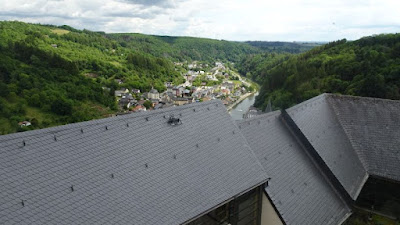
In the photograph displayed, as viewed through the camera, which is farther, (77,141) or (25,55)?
(25,55)

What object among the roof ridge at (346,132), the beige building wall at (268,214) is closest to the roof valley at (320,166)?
the roof ridge at (346,132)

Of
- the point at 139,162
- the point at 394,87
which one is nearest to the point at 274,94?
the point at 394,87

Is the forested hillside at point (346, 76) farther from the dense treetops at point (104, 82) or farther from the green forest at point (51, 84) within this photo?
the green forest at point (51, 84)

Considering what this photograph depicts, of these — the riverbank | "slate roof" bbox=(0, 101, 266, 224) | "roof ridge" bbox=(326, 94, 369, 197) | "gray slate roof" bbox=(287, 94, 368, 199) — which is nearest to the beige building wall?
"slate roof" bbox=(0, 101, 266, 224)

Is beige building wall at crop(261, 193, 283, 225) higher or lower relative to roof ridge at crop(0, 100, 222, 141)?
lower

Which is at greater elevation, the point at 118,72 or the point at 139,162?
the point at 139,162

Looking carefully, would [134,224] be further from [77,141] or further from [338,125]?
[338,125]

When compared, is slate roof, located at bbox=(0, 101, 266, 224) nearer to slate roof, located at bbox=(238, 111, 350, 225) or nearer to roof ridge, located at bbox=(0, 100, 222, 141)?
roof ridge, located at bbox=(0, 100, 222, 141)
